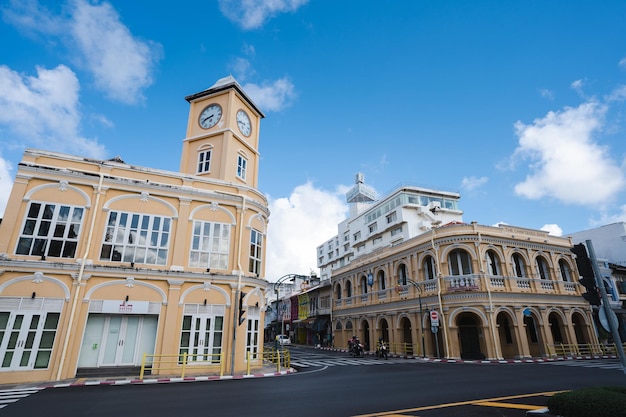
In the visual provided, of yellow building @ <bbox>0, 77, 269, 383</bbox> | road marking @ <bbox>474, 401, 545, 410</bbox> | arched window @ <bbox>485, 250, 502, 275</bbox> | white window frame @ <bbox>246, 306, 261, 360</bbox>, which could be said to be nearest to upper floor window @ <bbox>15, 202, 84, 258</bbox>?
yellow building @ <bbox>0, 77, 269, 383</bbox>

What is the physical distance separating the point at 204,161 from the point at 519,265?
26.1m

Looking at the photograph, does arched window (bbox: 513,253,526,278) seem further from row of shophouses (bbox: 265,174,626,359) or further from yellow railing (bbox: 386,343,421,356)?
yellow railing (bbox: 386,343,421,356)

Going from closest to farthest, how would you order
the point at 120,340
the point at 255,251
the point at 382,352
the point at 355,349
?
1. the point at 120,340
2. the point at 255,251
3. the point at 382,352
4. the point at 355,349

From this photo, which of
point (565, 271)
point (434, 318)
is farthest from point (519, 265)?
point (434, 318)

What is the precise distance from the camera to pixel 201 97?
24.1 m

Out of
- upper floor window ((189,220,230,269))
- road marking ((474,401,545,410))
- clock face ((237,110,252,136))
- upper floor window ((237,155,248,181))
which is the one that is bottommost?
road marking ((474,401,545,410))

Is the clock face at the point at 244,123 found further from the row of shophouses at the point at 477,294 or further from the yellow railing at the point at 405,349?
the yellow railing at the point at 405,349

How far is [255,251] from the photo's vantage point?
20234mm

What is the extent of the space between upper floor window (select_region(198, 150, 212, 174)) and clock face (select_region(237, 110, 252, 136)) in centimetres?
291

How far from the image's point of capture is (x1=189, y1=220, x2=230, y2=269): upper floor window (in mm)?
18266

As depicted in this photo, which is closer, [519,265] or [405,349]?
[519,265]

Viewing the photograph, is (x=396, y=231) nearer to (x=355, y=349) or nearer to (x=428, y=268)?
(x=428, y=268)

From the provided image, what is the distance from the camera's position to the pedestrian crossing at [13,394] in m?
10.1

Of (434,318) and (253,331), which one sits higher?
(434,318)
